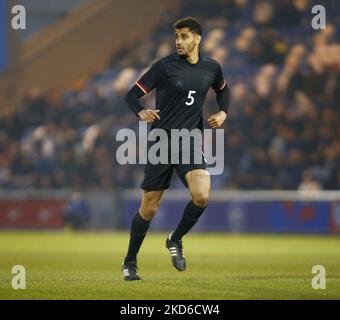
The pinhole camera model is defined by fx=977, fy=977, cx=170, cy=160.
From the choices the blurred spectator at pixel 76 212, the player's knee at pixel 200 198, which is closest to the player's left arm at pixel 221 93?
the player's knee at pixel 200 198

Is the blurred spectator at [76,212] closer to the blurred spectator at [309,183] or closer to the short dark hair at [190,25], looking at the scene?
the blurred spectator at [309,183]

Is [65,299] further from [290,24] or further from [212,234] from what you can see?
[290,24]

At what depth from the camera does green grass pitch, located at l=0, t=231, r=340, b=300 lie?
9.18m

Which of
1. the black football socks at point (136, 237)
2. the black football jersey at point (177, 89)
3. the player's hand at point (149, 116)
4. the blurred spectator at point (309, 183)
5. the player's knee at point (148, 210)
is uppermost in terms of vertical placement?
the blurred spectator at point (309, 183)

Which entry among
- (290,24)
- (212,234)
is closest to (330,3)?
(290,24)

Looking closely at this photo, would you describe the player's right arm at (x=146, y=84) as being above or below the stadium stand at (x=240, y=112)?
below

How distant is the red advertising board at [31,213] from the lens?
84.5ft

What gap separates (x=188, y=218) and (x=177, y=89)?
1356 millimetres

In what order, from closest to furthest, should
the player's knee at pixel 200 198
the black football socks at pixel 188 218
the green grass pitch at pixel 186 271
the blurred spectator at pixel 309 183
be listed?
the green grass pitch at pixel 186 271, the player's knee at pixel 200 198, the black football socks at pixel 188 218, the blurred spectator at pixel 309 183

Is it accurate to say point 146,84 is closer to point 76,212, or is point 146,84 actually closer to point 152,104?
point 76,212

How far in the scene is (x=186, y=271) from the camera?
38.5 ft

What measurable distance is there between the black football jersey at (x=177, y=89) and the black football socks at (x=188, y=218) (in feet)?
2.76

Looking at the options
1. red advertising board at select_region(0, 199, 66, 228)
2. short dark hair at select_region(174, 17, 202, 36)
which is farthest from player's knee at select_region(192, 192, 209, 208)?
red advertising board at select_region(0, 199, 66, 228)

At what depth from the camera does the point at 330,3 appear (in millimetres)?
23984
